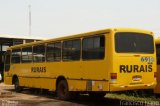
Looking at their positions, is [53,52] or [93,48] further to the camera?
[53,52]

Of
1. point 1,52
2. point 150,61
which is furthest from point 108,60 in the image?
point 1,52

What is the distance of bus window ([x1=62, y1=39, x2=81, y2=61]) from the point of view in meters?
15.9

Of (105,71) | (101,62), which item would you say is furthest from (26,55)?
(105,71)

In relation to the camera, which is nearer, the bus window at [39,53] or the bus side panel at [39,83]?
the bus side panel at [39,83]

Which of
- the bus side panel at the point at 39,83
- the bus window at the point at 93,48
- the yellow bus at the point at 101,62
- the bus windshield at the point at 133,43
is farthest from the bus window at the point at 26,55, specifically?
the bus windshield at the point at 133,43

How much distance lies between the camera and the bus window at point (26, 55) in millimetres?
20606

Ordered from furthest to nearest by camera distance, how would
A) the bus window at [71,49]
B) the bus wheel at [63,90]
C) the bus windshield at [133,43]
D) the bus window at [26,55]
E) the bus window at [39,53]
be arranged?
1. the bus window at [26,55]
2. the bus window at [39,53]
3. the bus wheel at [63,90]
4. the bus window at [71,49]
5. the bus windshield at [133,43]

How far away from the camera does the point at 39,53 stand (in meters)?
19.5

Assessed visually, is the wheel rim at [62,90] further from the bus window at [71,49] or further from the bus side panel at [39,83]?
the bus window at [71,49]

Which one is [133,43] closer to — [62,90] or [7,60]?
[62,90]

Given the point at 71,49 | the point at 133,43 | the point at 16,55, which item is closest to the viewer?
the point at 133,43

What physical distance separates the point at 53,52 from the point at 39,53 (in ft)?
5.87

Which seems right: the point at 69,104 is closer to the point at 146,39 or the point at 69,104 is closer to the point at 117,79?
the point at 117,79

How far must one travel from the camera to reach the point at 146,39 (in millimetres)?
14961
